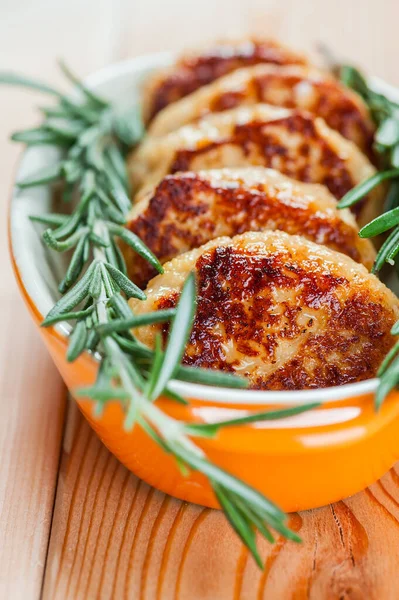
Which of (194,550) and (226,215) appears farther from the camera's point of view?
(226,215)

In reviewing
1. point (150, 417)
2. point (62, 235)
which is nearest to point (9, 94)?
point (62, 235)

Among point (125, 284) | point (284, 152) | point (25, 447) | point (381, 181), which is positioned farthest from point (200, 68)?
point (25, 447)

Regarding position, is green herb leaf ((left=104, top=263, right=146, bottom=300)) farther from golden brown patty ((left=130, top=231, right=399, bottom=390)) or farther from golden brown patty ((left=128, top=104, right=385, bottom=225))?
golden brown patty ((left=128, top=104, right=385, bottom=225))

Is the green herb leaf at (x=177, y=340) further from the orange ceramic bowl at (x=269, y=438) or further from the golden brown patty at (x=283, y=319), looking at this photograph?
the golden brown patty at (x=283, y=319)

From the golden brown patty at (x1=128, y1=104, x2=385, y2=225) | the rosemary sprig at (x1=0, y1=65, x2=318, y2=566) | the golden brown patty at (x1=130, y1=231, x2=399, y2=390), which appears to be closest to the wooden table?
the rosemary sprig at (x1=0, y1=65, x2=318, y2=566)

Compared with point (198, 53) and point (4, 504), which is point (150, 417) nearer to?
point (4, 504)

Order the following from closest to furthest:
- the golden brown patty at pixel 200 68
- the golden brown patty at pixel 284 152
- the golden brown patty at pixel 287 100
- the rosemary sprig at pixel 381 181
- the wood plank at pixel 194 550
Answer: the rosemary sprig at pixel 381 181 → the wood plank at pixel 194 550 → the golden brown patty at pixel 284 152 → the golden brown patty at pixel 287 100 → the golden brown patty at pixel 200 68

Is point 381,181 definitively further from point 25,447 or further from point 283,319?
point 25,447

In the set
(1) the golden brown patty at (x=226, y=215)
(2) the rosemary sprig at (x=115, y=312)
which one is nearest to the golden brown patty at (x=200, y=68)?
(2) the rosemary sprig at (x=115, y=312)
